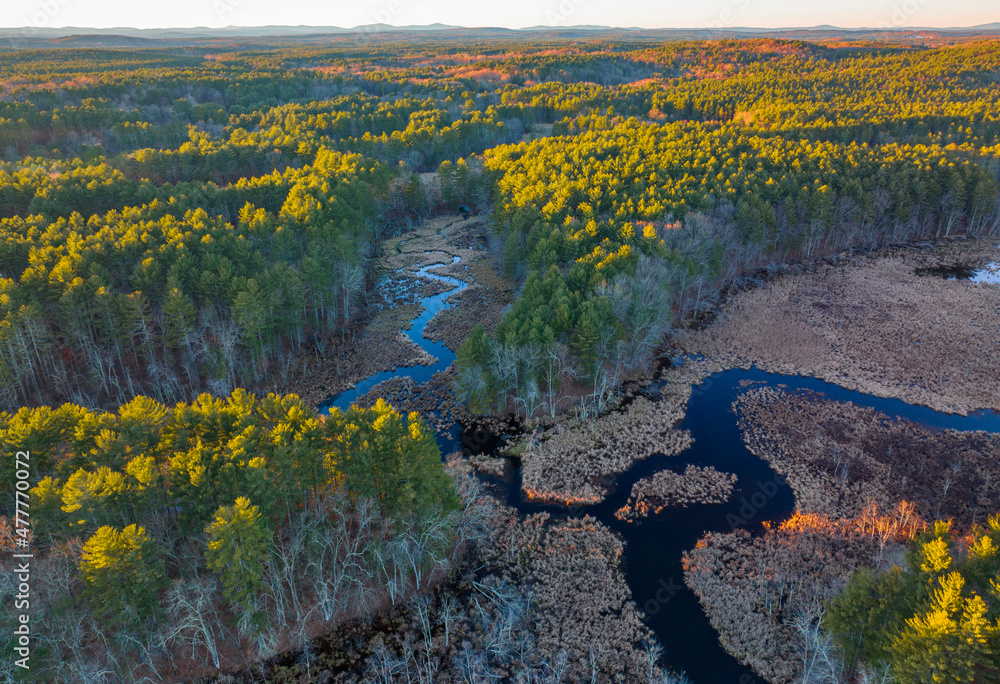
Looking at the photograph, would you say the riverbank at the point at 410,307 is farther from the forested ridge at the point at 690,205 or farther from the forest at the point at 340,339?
the forested ridge at the point at 690,205

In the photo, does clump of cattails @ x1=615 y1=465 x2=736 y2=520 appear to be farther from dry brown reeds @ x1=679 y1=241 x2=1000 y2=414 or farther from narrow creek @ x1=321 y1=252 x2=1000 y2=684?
dry brown reeds @ x1=679 y1=241 x2=1000 y2=414

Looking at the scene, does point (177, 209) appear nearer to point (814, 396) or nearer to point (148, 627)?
point (148, 627)

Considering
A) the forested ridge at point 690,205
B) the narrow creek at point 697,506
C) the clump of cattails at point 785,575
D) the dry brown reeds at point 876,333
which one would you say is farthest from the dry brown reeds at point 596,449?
the dry brown reeds at point 876,333

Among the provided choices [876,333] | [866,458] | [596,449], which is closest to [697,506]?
[596,449]

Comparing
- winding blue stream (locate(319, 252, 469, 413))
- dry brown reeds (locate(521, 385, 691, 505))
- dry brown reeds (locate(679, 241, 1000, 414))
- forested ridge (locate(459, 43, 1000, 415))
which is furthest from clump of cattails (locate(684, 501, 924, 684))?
winding blue stream (locate(319, 252, 469, 413))

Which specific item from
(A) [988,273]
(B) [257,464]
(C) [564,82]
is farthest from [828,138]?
(B) [257,464]

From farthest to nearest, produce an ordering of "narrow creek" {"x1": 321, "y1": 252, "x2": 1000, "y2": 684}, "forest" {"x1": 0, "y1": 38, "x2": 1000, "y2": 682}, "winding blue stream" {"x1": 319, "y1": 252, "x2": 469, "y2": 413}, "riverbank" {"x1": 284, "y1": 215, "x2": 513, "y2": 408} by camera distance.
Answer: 1. "riverbank" {"x1": 284, "y1": 215, "x2": 513, "y2": 408}
2. "winding blue stream" {"x1": 319, "y1": 252, "x2": 469, "y2": 413}
3. "narrow creek" {"x1": 321, "y1": 252, "x2": 1000, "y2": 684}
4. "forest" {"x1": 0, "y1": 38, "x2": 1000, "y2": 682}
